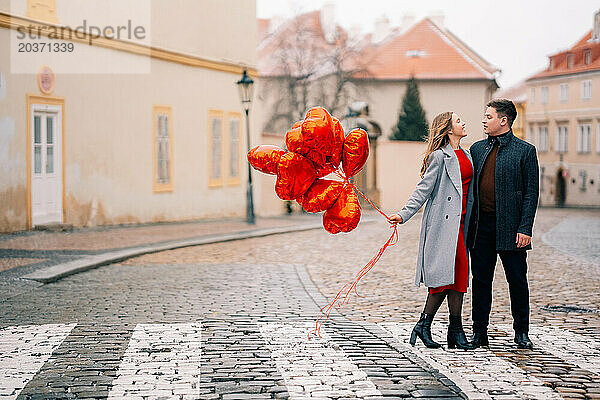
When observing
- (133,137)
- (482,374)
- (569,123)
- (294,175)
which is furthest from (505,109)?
(569,123)

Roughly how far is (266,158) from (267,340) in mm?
1509

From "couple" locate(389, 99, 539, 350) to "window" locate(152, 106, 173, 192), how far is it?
15201 mm

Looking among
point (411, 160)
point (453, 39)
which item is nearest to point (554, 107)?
point (453, 39)

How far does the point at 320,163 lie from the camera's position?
627 centimetres

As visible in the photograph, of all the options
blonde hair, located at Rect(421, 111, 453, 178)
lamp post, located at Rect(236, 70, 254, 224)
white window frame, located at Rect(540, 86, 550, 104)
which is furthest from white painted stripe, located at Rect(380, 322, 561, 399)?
white window frame, located at Rect(540, 86, 550, 104)

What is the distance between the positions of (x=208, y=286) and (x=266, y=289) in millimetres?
753

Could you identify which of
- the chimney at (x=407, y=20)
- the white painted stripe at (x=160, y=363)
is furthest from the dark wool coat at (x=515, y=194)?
the chimney at (x=407, y=20)

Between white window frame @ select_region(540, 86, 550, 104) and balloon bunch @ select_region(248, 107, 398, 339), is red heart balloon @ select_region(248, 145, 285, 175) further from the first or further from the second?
white window frame @ select_region(540, 86, 550, 104)

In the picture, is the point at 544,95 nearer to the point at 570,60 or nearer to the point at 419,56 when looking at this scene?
the point at 570,60

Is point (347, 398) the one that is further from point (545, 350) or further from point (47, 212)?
point (47, 212)

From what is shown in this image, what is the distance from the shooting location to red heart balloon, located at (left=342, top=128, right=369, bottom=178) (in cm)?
627

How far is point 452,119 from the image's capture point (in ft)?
21.3

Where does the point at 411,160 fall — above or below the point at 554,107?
below

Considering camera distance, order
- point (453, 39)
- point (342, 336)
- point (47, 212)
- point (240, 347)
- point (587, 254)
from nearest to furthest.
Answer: point (240, 347), point (342, 336), point (587, 254), point (47, 212), point (453, 39)
